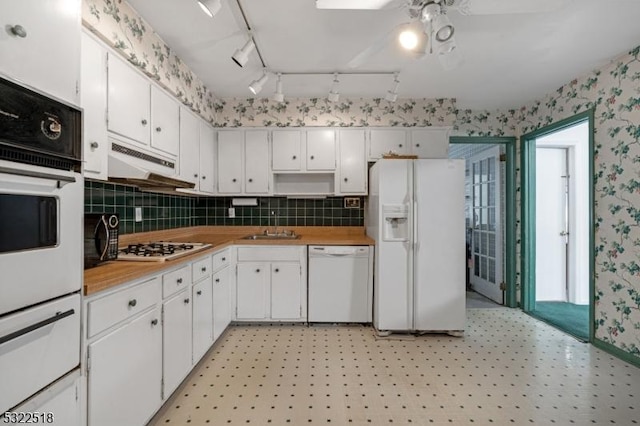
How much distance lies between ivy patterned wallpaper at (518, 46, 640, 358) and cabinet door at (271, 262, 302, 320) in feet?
8.92

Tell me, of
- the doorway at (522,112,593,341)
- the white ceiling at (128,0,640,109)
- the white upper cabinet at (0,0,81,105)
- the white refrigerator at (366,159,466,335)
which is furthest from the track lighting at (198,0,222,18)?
the doorway at (522,112,593,341)

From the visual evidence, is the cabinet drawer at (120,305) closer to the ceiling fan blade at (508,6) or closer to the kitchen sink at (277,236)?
the kitchen sink at (277,236)

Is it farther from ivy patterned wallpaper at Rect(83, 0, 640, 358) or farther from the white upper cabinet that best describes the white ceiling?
the white upper cabinet

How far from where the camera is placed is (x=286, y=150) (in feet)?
11.1

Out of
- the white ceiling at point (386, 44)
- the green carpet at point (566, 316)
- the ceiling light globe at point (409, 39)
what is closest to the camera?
the ceiling light globe at point (409, 39)

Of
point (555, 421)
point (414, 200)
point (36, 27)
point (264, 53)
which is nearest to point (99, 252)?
point (36, 27)

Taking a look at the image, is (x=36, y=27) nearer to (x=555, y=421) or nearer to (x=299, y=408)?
(x=299, y=408)

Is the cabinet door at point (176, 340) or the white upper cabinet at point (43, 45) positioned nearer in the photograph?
the white upper cabinet at point (43, 45)

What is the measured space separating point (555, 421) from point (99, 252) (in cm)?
271

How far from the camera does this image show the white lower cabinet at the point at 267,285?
3.01 metres

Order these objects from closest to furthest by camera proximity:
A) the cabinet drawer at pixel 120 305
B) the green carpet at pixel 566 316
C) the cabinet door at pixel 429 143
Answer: the cabinet drawer at pixel 120 305
the green carpet at pixel 566 316
the cabinet door at pixel 429 143

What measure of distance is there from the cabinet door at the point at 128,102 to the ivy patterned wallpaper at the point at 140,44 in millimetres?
100

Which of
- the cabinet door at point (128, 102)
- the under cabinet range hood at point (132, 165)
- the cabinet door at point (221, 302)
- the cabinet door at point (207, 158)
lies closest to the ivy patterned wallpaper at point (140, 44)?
the cabinet door at point (128, 102)

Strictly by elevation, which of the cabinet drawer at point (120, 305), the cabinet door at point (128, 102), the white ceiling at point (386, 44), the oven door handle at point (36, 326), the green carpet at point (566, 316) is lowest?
the green carpet at point (566, 316)
